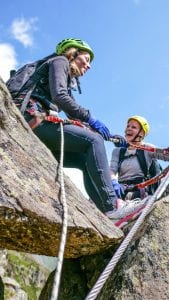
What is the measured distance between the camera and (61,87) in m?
6.71

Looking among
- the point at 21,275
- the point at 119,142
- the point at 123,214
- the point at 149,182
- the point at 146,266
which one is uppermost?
the point at 119,142

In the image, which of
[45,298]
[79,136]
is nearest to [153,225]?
[79,136]

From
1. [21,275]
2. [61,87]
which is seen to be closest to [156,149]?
[61,87]

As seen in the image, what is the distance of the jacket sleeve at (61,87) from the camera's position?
22.0 ft

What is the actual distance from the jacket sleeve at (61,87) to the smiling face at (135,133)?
2543 millimetres

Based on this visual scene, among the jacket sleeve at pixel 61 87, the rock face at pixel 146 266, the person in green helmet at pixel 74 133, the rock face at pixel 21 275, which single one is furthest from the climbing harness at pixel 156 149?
the rock face at pixel 21 275

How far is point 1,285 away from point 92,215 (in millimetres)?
2179

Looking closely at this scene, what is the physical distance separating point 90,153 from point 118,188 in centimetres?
132

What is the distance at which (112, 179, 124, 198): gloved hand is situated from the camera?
301 inches

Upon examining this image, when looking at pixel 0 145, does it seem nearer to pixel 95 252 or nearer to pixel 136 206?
pixel 95 252

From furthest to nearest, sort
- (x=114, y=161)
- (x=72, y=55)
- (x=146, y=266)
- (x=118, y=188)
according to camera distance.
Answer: (x=114, y=161) < (x=118, y=188) < (x=72, y=55) < (x=146, y=266)

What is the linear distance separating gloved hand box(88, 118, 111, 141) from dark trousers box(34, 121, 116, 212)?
0.36 m

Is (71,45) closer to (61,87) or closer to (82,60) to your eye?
(82,60)

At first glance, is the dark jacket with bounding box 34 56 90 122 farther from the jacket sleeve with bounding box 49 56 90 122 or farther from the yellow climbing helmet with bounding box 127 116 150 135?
the yellow climbing helmet with bounding box 127 116 150 135
